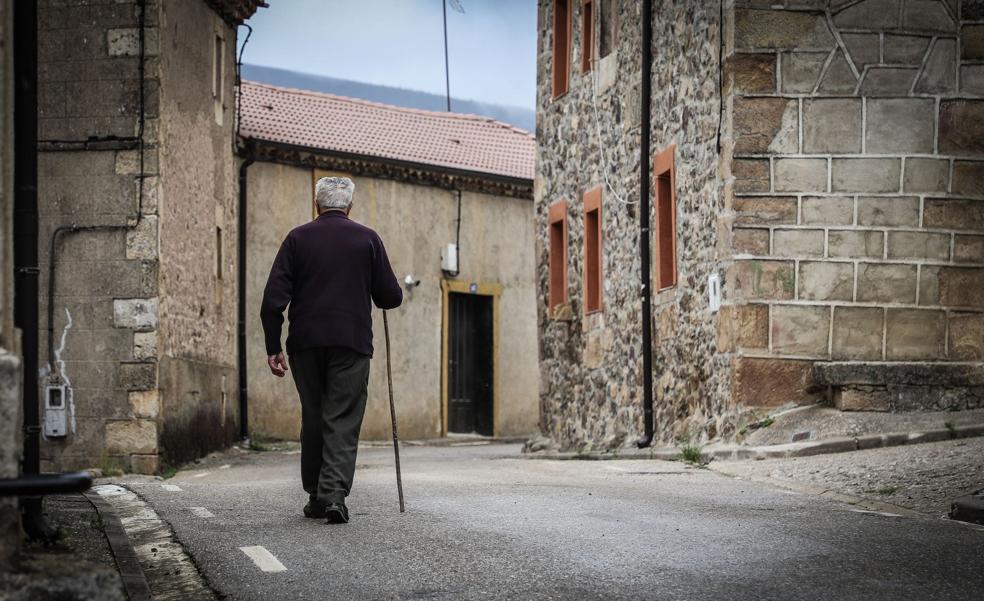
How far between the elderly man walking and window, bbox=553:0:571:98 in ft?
39.5

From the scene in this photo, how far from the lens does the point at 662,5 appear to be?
15602 millimetres

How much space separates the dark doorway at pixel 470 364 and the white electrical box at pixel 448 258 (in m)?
0.65

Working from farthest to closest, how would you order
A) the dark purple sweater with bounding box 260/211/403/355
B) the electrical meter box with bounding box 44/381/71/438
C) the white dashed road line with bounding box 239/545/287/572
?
1. the electrical meter box with bounding box 44/381/71/438
2. the dark purple sweater with bounding box 260/211/403/355
3. the white dashed road line with bounding box 239/545/287/572

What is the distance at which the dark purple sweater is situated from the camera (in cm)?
767

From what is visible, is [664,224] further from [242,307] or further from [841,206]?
[242,307]

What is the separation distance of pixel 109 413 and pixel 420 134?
1391 centimetres

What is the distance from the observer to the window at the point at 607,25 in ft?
57.3

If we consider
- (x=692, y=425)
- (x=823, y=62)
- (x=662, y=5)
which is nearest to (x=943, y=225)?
(x=823, y=62)

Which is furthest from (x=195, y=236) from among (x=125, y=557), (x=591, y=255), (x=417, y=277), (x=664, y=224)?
(x=125, y=557)

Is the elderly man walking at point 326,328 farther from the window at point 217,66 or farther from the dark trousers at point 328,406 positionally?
the window at point 217,66

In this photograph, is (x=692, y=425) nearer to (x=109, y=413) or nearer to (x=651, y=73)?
(x=651, y=73)

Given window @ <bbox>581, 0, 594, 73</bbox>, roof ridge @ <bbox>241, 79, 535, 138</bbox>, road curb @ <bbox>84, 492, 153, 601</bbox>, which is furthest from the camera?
roof ridge @ <bbox>241, 79, 535, 138</bbox>

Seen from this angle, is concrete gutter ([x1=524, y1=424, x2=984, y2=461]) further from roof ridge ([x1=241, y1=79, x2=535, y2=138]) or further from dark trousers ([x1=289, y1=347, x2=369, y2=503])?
roof ridge ([x1=241, y1=79, x2=535, y2=138])

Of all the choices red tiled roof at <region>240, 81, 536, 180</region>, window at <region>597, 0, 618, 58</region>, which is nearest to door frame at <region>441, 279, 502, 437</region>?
red tiled roof at <region>240, 81, 536, 180</region>
